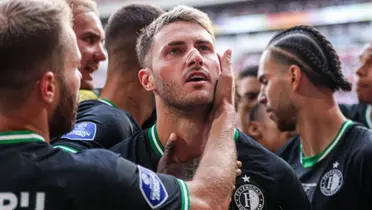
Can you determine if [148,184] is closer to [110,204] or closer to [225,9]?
[110,204]

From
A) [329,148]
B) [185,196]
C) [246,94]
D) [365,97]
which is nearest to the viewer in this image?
[185,196]

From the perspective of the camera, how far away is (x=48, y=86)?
5.84ft

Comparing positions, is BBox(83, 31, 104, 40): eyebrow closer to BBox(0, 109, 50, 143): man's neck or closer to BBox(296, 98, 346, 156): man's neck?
BBox(296, 98, 346, 156): man's neck

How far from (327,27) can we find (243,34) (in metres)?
1.85

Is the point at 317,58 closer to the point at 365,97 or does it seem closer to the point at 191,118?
the point at 365,97

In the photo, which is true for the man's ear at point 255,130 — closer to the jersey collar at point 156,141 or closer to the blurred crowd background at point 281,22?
the jersey collar at point 156,141

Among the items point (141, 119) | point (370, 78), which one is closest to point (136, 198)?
point (141, 119)

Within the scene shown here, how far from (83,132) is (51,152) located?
716 mm

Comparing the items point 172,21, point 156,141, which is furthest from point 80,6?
point 156,141

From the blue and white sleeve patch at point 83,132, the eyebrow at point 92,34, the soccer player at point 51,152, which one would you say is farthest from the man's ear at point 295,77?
the soccer player at point 51,152

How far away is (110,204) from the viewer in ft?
5.60

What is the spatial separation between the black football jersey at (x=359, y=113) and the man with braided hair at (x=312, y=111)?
98cm

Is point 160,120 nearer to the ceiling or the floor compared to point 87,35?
nearer to the floor

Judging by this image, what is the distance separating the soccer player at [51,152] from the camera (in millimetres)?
1668
